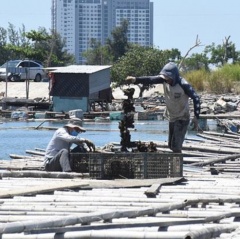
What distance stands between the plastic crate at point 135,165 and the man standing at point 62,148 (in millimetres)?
530

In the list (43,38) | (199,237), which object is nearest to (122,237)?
(199,237)

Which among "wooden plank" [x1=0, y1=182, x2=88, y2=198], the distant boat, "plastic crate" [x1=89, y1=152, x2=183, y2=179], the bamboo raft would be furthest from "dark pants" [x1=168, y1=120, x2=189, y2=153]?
the distant boat

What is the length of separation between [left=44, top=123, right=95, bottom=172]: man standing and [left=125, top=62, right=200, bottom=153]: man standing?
103 centimetres

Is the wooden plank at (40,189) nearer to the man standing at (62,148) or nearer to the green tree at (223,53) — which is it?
the man standing at (62,148)

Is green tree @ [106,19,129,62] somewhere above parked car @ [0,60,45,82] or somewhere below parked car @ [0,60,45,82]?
above

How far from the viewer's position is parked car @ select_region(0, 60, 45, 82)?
56.9 metres

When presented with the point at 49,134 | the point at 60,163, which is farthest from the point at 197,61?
the point at 60,163

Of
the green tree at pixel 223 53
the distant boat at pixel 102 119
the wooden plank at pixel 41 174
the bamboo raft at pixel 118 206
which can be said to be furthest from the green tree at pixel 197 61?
the bamboo raft at pixel 118 206

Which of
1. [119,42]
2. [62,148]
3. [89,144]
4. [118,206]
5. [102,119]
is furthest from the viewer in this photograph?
[119,42]

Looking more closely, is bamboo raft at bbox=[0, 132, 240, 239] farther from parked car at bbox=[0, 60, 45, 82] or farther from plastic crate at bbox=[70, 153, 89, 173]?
parked car at bbox=[0, 60, 45, 82]

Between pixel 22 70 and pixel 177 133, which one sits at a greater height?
pixel 22 70

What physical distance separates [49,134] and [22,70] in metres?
23.7

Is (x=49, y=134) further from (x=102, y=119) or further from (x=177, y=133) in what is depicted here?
(x=177, y=133)

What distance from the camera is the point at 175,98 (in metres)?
13.4
